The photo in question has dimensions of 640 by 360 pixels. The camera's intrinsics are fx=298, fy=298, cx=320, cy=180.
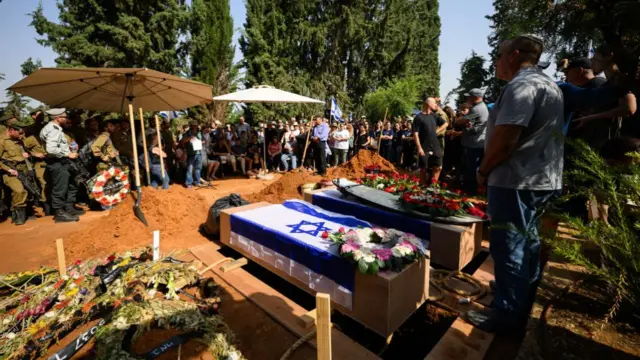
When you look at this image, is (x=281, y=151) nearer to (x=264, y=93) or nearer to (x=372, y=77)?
(x=264, y=93)

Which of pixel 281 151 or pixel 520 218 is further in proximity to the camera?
pixel 281 151

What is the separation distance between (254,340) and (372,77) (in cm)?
2670

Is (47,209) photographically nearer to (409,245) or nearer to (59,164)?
(59,164)

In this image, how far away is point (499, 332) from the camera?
2236mm

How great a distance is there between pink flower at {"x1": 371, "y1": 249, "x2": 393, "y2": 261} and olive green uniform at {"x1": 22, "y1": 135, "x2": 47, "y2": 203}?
22.4 feet

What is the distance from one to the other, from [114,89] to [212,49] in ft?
54.6

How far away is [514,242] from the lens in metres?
1.97

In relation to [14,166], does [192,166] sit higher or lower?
lower

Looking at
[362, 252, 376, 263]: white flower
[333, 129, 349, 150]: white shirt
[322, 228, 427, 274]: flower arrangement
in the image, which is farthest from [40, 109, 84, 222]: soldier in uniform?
[333, 129, 349, 150]: white shirt

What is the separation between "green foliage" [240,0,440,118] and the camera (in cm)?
2350

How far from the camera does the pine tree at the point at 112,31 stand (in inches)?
640

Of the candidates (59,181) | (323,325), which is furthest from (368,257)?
(59,181)

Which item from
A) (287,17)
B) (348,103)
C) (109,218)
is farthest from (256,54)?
(109,218)

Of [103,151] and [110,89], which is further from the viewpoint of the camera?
[103,151]
